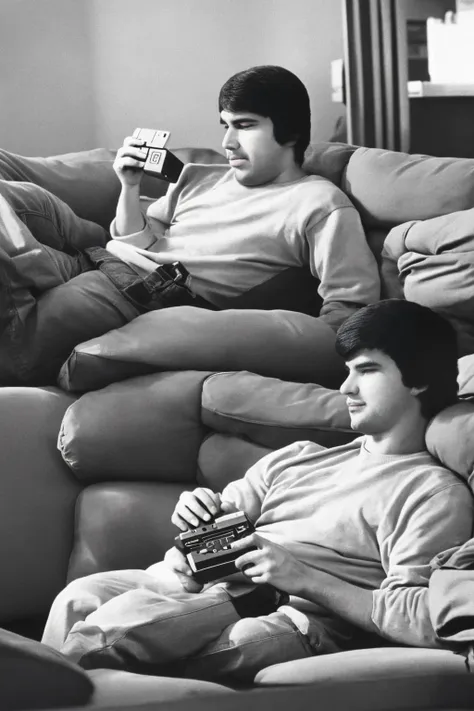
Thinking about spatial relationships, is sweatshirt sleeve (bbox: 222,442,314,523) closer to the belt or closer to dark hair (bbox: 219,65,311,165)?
the belt

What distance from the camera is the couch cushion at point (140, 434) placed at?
1.41 metres

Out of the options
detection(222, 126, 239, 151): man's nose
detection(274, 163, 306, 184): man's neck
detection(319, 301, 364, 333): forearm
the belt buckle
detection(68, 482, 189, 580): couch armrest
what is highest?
detection(222, 126, 239, 151): man's nose

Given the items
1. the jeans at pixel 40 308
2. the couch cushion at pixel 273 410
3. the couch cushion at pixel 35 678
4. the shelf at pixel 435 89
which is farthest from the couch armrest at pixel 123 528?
the shelf at pixel 435 89

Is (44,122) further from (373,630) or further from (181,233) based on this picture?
(373,630)

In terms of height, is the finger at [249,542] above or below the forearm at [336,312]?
below

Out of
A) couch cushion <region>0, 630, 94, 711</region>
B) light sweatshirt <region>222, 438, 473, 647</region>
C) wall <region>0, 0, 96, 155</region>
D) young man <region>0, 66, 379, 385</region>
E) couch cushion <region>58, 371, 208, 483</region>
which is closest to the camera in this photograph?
couch cushion <region>0, 630, 94, 711</region>

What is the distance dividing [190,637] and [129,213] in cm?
102

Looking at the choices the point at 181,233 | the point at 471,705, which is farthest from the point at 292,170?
the point at 471,705

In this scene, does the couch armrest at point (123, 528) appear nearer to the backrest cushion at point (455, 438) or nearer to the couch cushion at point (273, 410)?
the couch cushion at point (273, 410)

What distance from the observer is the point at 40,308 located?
1.51 m

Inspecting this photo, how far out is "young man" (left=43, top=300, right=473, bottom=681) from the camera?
3.18 ft

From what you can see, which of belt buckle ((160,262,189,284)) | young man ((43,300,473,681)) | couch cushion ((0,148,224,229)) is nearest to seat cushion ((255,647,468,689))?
young man ((43,300,473,681))

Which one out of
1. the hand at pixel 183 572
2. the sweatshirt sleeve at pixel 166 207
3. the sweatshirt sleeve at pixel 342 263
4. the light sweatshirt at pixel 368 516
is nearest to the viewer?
the light sweatshirt at pixel 368 516

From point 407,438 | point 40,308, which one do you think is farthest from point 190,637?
point 40,308
